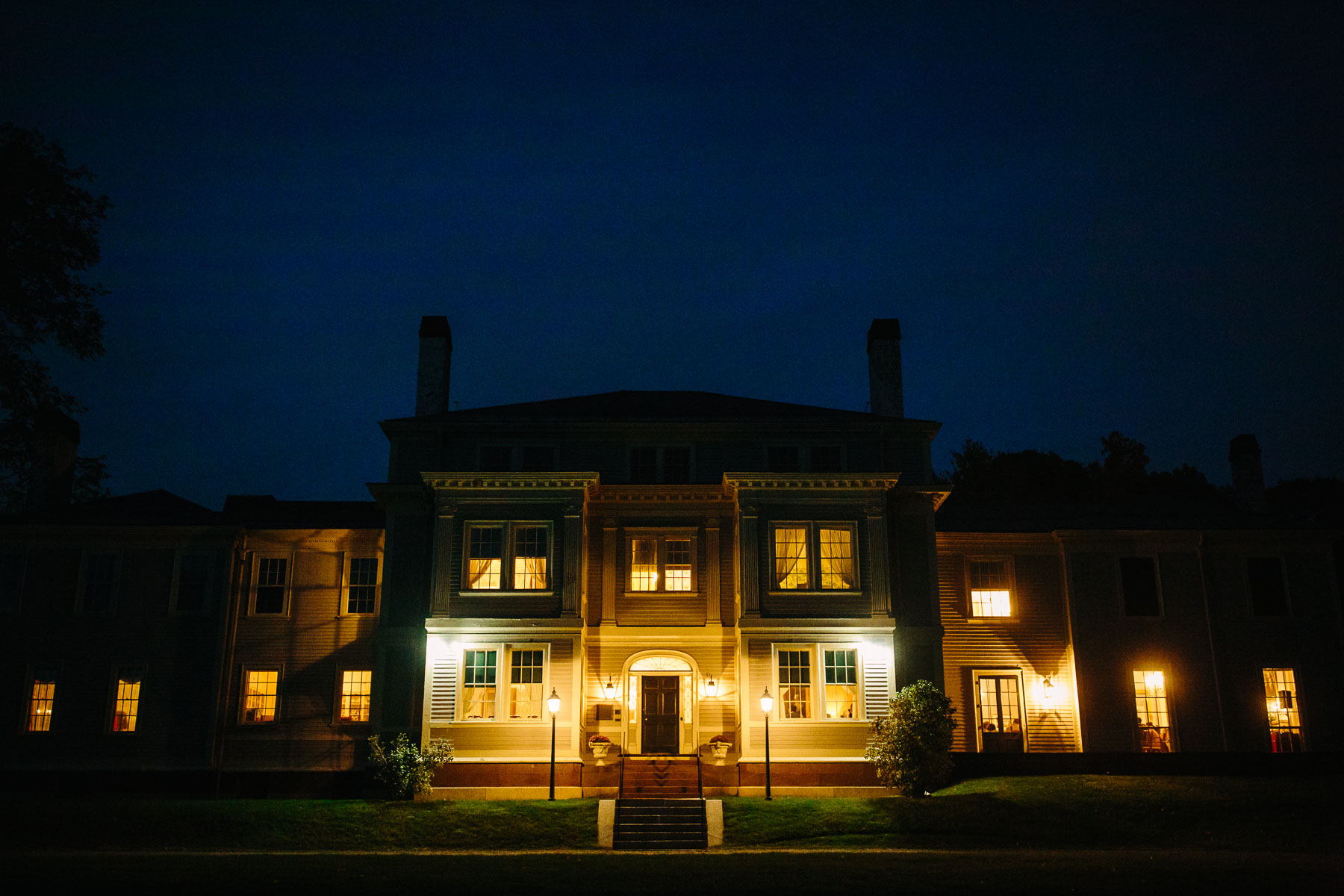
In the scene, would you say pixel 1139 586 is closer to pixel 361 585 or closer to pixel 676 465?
pixel 676 465

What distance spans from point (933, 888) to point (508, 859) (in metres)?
7.57

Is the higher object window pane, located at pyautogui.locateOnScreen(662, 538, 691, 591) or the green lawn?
window pane, located at pyautogui.locateOnScreen(662, 538, 691, 591)

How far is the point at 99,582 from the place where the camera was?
98.2 feet

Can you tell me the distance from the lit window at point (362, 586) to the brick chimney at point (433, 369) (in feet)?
15.2

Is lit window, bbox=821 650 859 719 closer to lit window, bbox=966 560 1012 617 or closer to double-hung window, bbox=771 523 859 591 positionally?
double-hung window, bbox=771 523 859 591

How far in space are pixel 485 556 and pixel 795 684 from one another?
8.49m

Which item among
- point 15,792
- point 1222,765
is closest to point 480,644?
point 15,792

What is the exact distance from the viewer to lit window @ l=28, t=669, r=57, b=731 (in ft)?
94.4

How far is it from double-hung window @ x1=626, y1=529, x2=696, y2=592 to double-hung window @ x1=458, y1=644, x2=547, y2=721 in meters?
3.22

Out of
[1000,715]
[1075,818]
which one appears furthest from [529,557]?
[1075,818]

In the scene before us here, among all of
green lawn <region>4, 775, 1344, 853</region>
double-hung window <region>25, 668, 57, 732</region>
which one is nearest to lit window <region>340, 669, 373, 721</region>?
green lawn <region>4, 775, 1344, 853</region>

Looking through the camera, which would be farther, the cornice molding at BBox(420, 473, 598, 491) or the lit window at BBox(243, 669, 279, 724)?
the lit window at BBox(243, 669, 279, 724)

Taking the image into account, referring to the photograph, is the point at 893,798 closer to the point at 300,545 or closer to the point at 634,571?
the point at 634,571

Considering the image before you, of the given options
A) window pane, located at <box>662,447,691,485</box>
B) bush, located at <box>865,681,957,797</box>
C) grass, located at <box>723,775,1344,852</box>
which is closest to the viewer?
grass, located at <box>723,775,1344,852</box>
